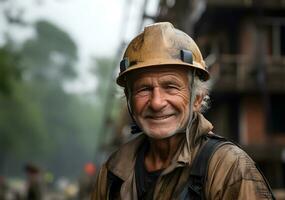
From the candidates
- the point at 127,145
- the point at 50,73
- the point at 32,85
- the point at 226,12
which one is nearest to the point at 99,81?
the point at 50,73

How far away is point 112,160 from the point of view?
3000 mm

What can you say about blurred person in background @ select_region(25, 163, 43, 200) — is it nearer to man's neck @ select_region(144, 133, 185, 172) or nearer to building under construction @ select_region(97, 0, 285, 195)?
building under construction @ select_region(97, 0, 285, 195)

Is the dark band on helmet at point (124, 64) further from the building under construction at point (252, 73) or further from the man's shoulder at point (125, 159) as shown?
the building under construction at point (252, 73)

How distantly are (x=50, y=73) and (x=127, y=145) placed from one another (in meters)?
101

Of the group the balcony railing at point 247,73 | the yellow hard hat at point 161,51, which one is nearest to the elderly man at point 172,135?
the yellow hard hat at point 161,51

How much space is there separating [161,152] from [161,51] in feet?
1.58

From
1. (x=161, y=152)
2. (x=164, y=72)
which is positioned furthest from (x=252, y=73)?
(x=164, y=72)

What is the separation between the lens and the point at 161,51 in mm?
2744

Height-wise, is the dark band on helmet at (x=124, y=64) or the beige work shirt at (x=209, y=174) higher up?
the dark band on helmet at (x=124, y=64)

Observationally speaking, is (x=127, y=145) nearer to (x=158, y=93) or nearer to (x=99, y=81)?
(x=158, y=93)

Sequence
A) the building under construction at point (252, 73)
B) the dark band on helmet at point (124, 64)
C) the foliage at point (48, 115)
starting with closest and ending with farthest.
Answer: the dark band on helmet at point (124, 64)
the building under construction at point (252, 73)
the foliage at point (48, 115)

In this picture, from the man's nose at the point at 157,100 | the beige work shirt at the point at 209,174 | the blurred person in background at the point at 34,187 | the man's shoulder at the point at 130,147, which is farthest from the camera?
the blurred person in background at the point at 34,187

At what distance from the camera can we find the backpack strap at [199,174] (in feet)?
8.50

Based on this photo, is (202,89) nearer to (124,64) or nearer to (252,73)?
(124,64)
